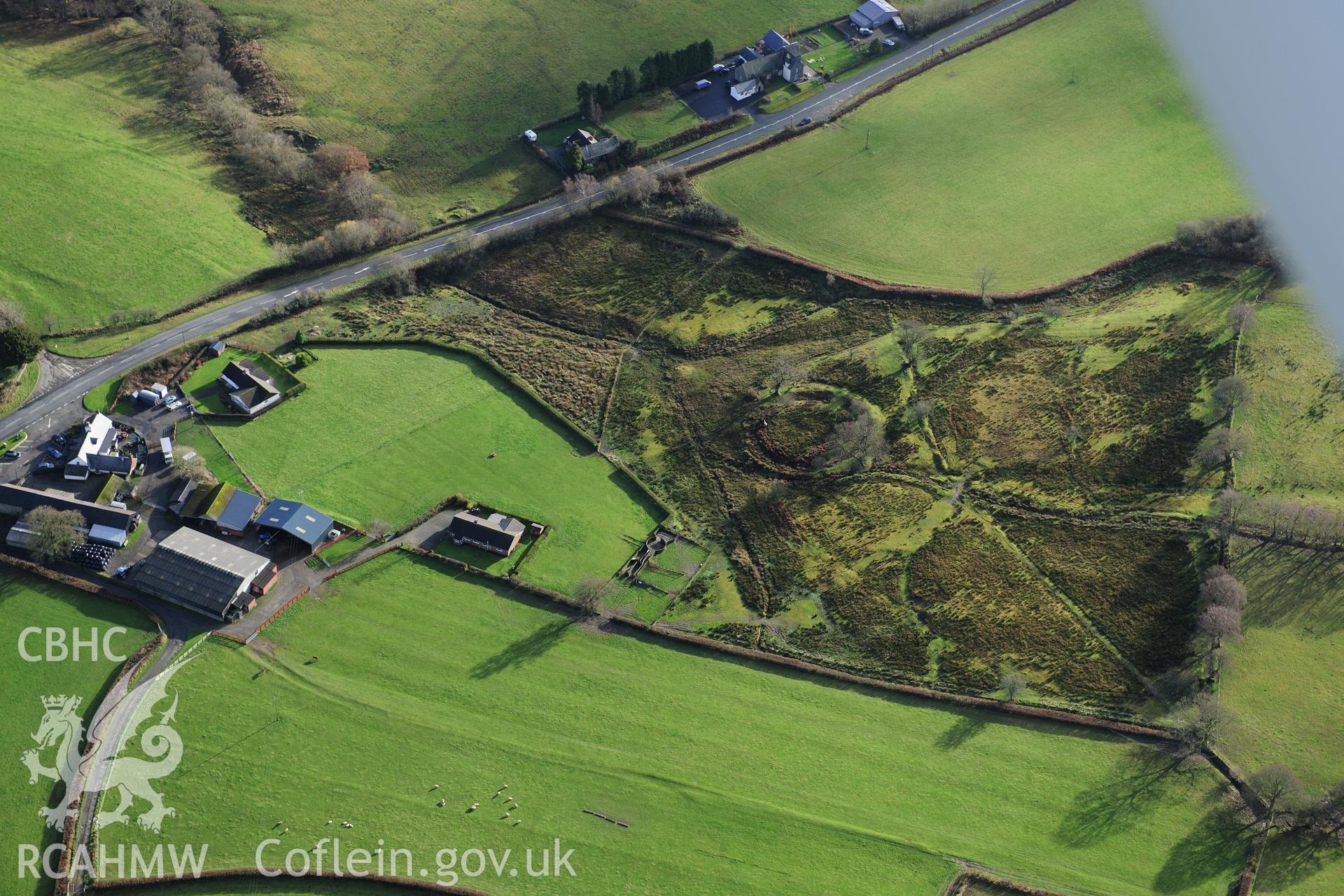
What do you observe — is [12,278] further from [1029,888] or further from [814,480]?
[1029,888]

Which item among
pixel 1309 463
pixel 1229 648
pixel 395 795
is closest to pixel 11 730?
pixel 395 795

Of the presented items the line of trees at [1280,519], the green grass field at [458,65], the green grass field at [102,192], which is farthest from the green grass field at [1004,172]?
the green grass field at [102,192]

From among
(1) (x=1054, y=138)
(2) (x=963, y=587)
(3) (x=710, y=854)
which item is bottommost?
(3) (x=710, y=854)

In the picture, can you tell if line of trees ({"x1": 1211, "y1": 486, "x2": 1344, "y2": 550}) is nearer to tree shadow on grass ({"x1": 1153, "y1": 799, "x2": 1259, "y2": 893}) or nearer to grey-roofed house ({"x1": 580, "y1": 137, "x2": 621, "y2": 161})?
tree shadow on grass ({"x1": 1153, "y1": 799, "x2": 1259, "y2": 893})

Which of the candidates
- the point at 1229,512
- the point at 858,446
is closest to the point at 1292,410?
the point at 1229,512

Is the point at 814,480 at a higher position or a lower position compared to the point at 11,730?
higher

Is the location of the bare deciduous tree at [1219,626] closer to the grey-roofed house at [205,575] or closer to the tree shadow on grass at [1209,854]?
the tree shadow on grass at [1209,854]

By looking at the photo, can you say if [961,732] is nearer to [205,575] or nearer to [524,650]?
[524,650]
